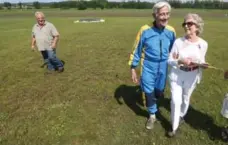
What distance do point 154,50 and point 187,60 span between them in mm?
707

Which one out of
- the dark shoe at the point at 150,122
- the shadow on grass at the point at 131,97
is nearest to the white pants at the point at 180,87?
the dark shoe at the point at 150,122

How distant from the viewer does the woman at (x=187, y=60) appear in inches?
151

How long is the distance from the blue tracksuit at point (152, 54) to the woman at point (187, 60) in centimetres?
31

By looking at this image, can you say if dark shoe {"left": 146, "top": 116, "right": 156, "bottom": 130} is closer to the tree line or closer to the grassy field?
the grassy field

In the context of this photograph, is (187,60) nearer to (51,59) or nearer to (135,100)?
(135,100)

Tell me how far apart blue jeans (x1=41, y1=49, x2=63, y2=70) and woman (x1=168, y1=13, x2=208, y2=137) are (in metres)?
5.49

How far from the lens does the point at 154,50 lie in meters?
4.41

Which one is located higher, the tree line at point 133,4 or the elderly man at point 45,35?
the tree line at point 133,4

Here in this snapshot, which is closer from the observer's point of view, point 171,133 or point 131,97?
point 171,133

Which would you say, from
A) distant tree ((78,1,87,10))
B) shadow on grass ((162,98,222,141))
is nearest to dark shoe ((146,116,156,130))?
shadow on grass ((162,98,222,141))

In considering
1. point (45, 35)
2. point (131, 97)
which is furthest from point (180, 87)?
point (45, 35)

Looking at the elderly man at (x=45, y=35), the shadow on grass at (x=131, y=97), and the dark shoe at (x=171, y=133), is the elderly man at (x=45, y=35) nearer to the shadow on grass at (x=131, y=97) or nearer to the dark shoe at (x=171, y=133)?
the shadow on grass at (x=131, y=97)

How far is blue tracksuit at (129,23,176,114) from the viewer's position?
14.3 ft

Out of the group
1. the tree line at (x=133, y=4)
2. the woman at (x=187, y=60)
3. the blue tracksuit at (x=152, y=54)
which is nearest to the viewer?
the woman at (x=187, y=60)
